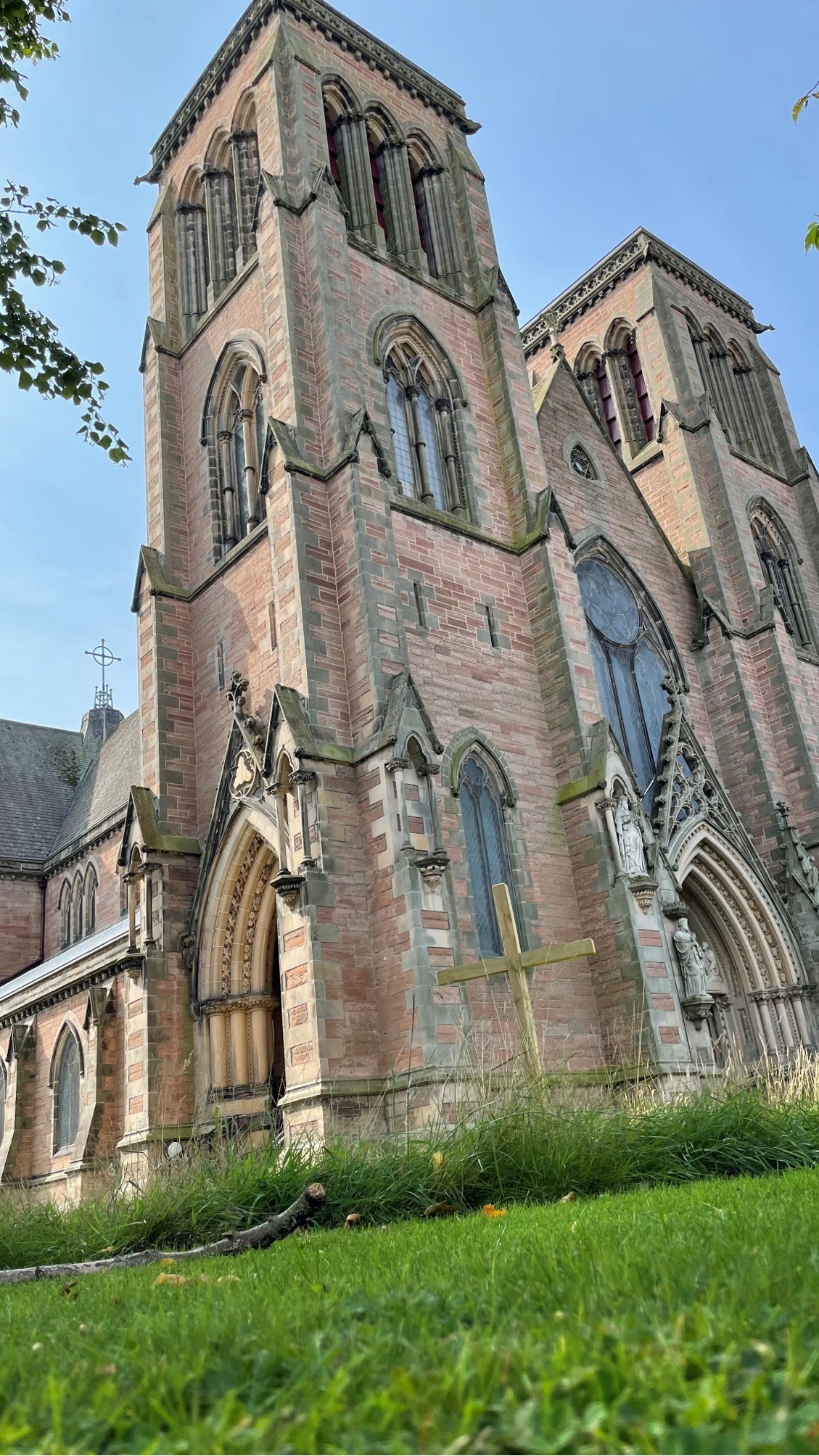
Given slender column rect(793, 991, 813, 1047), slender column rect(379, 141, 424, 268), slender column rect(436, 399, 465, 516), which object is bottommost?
slender column rect(793, 991, 813, 1047)

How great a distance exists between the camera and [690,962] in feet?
49.2

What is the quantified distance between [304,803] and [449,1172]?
6.31m

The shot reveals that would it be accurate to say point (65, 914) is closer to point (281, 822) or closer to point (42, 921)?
point (42, 921)

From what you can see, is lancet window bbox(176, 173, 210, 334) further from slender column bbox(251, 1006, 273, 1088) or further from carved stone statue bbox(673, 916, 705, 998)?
carved stone statue bbox(673, 916, 705, 998)

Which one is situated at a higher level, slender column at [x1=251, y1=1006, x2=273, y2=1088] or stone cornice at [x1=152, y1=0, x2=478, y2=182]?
stone cornice at [x1=152, y1=0, x2=478, y2=182]

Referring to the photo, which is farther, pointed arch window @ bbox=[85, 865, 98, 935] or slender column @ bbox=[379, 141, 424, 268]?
pointed arch window @ bbox=[85, 865, 98, 935]

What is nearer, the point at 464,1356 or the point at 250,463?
the point at 464,1356

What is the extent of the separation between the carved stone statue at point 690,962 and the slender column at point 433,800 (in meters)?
4.07

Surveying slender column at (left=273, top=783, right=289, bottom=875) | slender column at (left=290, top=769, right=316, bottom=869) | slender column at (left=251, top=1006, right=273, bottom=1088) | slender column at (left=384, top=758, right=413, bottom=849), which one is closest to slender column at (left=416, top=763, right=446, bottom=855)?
slender column at (left=384, top=758, right=413, bottom=849)

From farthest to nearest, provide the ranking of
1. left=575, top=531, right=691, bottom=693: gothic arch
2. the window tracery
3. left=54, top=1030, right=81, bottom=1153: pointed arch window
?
left=575, top=531, right=691, bottom=693: gothic arch → left=54, top=1030, right=81, bottom=1153: pointed arch window → the window tracery

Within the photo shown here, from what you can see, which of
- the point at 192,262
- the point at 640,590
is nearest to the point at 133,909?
the point at 640,590

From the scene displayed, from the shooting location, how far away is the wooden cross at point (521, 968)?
9102 millimetres

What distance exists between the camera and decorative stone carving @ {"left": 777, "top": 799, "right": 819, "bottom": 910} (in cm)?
1953

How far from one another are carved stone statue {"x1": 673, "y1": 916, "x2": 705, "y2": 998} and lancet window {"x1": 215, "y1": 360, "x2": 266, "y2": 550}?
9.08 m
